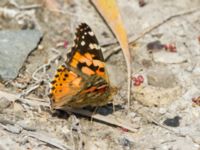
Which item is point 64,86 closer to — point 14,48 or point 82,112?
point 82,112

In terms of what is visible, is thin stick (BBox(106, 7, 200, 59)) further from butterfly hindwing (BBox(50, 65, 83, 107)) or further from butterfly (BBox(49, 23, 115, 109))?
butterfly hindwing (BBox(50, 65, 83, 107))

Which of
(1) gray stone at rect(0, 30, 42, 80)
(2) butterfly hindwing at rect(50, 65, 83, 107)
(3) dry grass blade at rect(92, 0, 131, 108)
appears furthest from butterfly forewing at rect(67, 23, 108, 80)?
(3) dry grass blade at rect(92, 0, 131, 108)

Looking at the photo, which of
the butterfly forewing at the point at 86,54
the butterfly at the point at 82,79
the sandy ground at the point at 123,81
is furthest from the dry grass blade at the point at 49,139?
the butterfly forewing at the point at 86,54

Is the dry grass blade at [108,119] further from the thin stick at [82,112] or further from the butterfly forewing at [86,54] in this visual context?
the butterfly forewing at [86,54]

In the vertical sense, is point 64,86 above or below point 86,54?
below

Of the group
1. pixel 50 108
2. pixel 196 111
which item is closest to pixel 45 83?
pixel 50 108

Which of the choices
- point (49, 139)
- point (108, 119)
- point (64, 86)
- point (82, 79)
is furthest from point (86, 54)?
point (49, 139)
